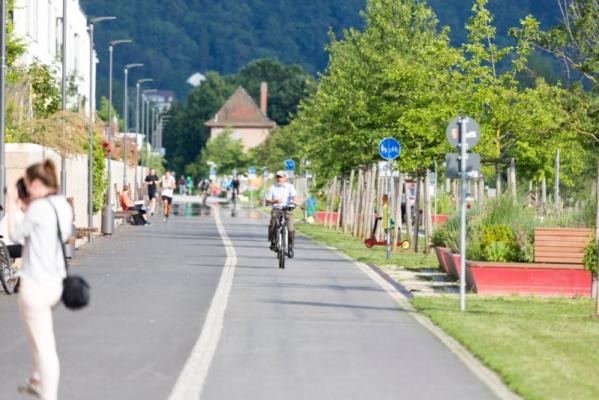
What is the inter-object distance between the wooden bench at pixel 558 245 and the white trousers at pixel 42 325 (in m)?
15.7

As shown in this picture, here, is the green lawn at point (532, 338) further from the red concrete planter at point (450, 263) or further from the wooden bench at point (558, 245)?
the red concrete planter at point (450, 263)

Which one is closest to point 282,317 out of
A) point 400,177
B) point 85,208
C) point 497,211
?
point 497,211

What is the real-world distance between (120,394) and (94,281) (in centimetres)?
1495

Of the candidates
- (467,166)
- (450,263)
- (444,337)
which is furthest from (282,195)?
(444,337)

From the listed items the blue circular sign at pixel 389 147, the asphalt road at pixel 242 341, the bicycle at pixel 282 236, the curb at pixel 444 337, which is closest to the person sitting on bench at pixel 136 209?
the blue circular sign at pixel 389 147

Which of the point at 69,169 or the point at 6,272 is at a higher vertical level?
the point at 69,169

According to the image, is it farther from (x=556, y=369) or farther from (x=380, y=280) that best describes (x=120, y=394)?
(x=380, y=280)

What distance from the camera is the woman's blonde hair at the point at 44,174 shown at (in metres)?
11.8

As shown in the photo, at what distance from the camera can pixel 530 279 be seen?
26047 millimetres

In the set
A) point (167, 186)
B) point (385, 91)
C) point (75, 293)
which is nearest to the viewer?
point (75, 293)

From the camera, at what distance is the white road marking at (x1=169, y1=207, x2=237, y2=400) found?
12836 mm

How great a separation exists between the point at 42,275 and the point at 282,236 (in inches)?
826

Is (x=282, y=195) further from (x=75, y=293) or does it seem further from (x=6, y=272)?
(x=75, y=293)

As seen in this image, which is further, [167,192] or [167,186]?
[167,192]
